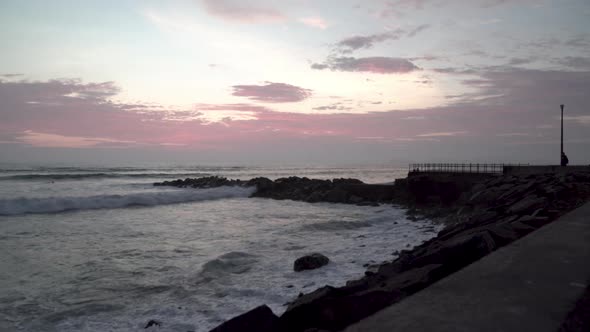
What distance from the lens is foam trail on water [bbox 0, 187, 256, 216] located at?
77.6ft

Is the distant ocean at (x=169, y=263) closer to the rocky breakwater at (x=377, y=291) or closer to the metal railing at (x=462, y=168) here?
the rocky breakwater at (x=377, y=291)

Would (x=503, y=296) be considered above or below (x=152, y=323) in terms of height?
above

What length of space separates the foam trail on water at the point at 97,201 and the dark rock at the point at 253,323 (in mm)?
23776

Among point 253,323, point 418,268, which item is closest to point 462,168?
point 418,268

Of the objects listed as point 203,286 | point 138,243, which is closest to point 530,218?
point 203,286

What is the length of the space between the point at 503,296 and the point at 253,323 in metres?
2.45

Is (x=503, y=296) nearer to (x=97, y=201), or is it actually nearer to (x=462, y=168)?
(x=97, y=201)

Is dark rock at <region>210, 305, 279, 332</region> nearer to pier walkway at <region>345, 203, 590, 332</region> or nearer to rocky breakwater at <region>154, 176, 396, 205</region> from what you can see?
pier walkway at <region>345, 203, 590, 332</region>

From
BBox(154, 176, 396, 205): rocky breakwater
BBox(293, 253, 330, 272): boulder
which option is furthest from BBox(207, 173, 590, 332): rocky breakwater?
BBox(154, 176, 396, 205): rocky breakwater

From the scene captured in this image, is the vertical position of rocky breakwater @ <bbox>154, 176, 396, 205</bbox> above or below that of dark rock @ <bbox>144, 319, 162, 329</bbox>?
above

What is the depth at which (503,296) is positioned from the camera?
321cm

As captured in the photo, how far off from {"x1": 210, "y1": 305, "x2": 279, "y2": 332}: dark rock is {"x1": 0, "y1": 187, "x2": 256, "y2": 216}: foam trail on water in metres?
23.8

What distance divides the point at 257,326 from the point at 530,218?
227 inches

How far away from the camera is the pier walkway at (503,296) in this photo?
106 inches
